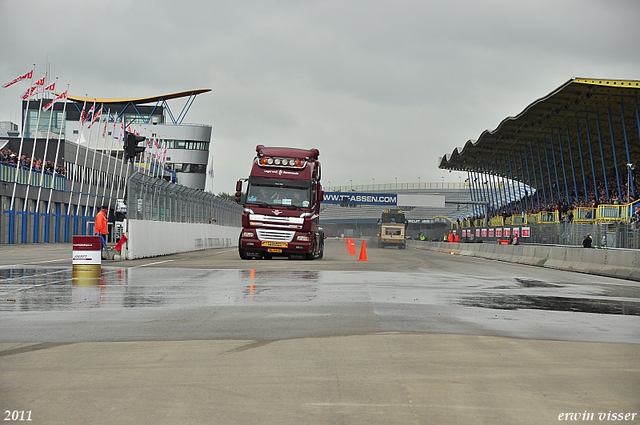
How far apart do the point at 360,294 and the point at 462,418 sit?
8.22 m

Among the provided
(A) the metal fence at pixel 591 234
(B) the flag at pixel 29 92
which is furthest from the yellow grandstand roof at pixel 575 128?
(B) the flag at pixel 29 92

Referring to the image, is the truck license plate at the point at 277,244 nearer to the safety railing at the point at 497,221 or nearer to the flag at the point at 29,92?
the flag at the point at 29,92

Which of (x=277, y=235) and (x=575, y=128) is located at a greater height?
(x=575, y=128)

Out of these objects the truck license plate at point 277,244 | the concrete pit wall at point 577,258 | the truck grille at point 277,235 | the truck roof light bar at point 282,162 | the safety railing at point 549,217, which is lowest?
the concrete pit wall at point 577,258

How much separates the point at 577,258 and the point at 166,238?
1646 centimetres

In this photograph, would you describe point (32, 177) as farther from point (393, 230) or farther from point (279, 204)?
point (393, 230)

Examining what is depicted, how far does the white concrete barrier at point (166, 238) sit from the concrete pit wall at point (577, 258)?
15595 millimetres

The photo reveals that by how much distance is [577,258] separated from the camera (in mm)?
26250

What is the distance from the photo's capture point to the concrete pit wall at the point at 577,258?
21953 millimetres

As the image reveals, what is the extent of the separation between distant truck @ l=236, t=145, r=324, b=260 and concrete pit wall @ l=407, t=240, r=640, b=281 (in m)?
9.72

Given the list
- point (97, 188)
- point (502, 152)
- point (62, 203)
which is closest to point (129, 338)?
point (62, 203)

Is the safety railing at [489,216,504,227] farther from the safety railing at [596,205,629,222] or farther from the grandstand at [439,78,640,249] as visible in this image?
the safety railing at [596,205,629,222]

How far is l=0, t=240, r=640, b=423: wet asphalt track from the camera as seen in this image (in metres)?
4.94

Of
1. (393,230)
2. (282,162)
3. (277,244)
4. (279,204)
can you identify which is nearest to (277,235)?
(277,244)
